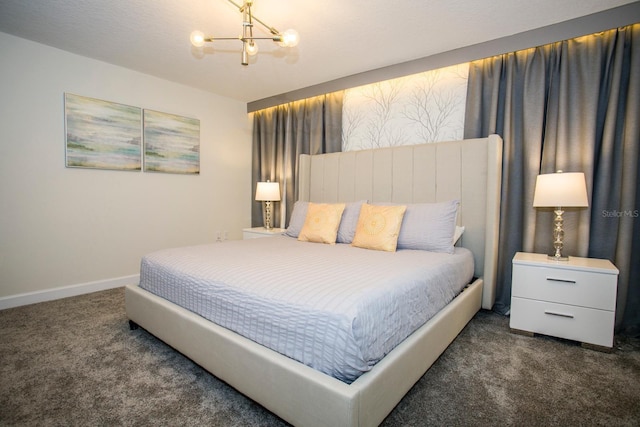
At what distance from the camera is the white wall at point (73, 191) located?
8.77 ft

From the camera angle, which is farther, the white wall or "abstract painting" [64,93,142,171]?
"abstract painting" [64,93,142,171]

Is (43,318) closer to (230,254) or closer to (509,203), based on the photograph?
(230,254)

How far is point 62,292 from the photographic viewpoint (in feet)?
9.68

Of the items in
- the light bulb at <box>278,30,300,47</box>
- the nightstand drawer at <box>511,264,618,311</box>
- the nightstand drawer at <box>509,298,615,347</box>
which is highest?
the light bulb at <box>278,30,300,47</box>

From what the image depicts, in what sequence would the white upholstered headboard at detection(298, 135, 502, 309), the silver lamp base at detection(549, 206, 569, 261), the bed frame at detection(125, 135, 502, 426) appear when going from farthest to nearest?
the white upholstered headboard at detection(298, 135, 502, 309) → the silver lamp base at detection(549, 206, 569, 261) → the bed frame at detection(125, 135, 502, 426)

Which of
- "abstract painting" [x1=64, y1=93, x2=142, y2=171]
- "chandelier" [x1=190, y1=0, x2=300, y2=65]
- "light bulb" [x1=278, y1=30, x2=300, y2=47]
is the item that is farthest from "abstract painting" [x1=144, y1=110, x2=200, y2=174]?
"light bulb" [x1=278, y1=30, x2=300, y2=47]

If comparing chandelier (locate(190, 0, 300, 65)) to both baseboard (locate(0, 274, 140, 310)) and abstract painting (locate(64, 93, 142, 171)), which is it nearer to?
abstract painting (locate(64, 93, 142, 171))

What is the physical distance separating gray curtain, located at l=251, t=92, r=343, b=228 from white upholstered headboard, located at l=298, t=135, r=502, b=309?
1.37 ft

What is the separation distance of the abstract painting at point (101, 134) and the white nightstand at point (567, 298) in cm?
384

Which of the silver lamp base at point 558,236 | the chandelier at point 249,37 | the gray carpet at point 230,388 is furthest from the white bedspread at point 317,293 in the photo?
the chandelier at point 249,37

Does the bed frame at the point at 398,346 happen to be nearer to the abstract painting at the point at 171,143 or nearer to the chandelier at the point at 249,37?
the abstract painting at the point at 171,143

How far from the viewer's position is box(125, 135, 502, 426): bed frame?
112cm

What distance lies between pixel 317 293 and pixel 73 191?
9.87ft

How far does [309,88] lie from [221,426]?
3517mm
